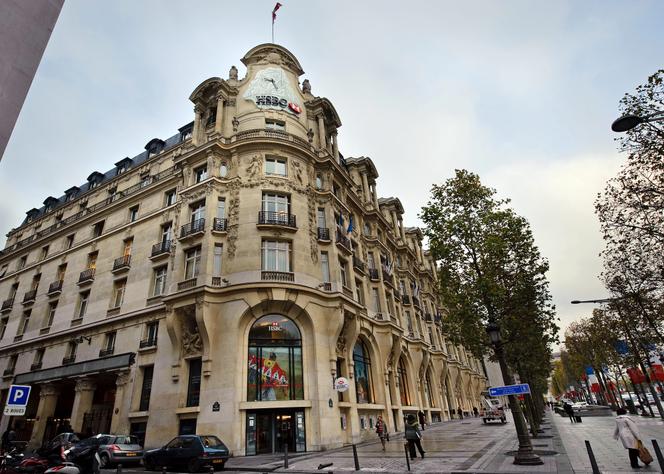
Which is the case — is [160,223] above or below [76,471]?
above

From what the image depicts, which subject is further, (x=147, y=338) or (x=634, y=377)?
(x=634, y=377)

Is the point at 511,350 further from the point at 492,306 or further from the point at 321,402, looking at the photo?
the point at 321,402

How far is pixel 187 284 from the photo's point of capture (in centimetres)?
2456

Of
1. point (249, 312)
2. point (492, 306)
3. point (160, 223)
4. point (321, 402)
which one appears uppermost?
point (160, 223)

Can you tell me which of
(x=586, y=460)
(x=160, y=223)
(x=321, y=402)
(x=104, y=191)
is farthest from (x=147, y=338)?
(x=586, y=460)

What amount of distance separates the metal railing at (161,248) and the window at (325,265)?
38.7 feet

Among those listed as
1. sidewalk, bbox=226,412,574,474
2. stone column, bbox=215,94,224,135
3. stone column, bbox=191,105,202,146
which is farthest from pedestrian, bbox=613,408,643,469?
stone column, bbox=191,105,202,146

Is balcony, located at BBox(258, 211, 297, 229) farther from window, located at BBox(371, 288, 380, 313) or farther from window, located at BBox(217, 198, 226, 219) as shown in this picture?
window, located at BBox(371, 288, 380, 313)

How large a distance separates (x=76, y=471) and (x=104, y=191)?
3437 centimetres

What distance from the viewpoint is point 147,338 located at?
26.5 metres

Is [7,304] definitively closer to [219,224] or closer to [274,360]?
[219,224]

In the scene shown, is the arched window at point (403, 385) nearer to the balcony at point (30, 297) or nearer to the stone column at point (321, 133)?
the stone column at point (321, 133)

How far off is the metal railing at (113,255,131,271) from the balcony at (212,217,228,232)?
10803mm

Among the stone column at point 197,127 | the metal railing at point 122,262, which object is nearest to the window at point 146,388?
the metal railing at point 122,262
